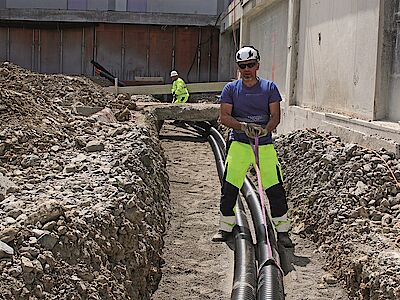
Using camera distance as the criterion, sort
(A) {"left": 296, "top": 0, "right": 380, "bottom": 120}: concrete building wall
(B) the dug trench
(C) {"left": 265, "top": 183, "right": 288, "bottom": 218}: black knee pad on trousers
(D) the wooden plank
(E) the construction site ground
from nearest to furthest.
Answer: (B) the dug trench, (E) the construction site ground, (C) {"left": 265, "top": 183, "right": 288, "bottom": 218}: black knee pad on trousers, (A) {"left": 296, "top": 0, "right": 380, "bottom": 120}: concrete building wall, (D) the wooden plank

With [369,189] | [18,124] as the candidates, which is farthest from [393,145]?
[18,124]

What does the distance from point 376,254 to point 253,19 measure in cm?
1014

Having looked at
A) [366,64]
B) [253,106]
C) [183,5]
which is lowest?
[253,106]

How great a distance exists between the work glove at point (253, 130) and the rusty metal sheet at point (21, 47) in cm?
1618

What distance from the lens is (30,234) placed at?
10.3 ft

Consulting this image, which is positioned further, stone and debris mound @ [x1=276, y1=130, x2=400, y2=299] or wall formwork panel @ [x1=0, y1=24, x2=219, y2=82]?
wall formwork panel @ [x1=0, y1=24, x2=219, y2=82]

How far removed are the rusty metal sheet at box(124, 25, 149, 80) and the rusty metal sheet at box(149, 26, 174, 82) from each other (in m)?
0.19

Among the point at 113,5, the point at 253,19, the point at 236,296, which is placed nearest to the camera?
the point at 236,296

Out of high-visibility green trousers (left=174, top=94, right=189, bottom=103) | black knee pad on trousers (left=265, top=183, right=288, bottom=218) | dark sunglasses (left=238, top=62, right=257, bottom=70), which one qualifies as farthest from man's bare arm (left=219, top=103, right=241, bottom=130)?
high-visibility green trousers (left=174, top=94, right=189, bottom=103)

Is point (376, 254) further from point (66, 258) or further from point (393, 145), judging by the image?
point (66, 258)

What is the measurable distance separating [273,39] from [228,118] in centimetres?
624

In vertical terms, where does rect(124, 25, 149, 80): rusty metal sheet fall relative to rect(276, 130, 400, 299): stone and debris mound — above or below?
above

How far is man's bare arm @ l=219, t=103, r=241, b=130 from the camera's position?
479 cm

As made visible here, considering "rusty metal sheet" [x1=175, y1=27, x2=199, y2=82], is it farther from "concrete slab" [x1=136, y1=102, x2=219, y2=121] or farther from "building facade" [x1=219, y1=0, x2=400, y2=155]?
"building facade" [x1=219, y1=0, x2=400, y2=155]
